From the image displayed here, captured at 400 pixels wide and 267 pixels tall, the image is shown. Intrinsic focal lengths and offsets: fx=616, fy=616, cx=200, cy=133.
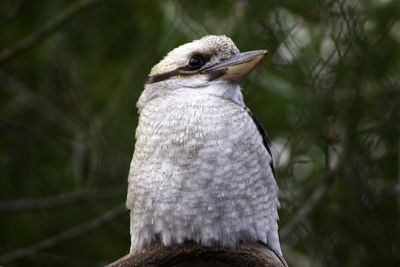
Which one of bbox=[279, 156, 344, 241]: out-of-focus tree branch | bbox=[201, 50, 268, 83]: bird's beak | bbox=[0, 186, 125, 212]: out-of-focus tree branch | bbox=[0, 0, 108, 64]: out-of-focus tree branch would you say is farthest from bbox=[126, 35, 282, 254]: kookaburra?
bbox=[0, 186, 125, 212]: out-of-focus tree branch

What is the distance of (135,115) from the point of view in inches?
169

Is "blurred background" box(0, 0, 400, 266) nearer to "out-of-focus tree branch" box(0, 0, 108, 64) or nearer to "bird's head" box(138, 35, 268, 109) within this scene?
"out-of-focus tree branch" box(0, 0, 108, 64)

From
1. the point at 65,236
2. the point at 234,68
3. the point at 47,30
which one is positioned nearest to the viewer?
the point at 234,68

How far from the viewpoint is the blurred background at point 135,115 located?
10.3 ft

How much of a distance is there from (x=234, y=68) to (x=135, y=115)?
5.76ft

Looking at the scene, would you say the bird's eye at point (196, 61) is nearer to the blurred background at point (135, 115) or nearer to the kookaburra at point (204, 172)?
the kookaburra at point (204, 172)

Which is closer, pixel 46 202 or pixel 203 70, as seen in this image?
pixel 203 70

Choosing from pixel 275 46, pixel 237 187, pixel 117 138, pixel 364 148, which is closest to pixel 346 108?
pixel 364 148

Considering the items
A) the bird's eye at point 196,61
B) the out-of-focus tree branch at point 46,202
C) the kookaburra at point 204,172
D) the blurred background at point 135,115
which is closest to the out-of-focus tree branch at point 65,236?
the blurred background at point 135,115

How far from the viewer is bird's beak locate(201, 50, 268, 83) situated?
2576 mm

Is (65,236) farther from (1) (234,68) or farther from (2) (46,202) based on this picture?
(1) (234,68)

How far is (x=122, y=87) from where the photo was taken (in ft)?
13.6

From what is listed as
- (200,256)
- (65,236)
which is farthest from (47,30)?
(200,256)

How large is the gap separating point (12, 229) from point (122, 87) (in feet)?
4.14
